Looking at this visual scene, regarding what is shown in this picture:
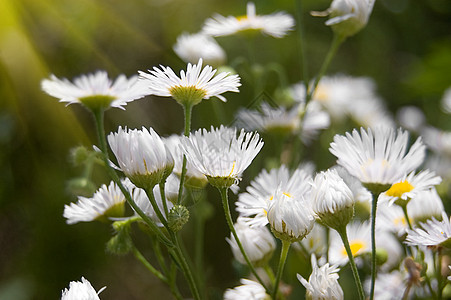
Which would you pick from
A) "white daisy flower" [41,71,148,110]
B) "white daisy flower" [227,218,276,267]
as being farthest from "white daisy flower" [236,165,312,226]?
"white daisy flower" [41,71,148,110]

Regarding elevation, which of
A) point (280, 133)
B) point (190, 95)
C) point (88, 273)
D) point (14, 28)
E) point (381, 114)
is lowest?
point (88, 273)

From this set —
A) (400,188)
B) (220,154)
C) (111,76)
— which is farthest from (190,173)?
(111,76)

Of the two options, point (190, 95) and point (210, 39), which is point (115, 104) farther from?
point (210, 39)

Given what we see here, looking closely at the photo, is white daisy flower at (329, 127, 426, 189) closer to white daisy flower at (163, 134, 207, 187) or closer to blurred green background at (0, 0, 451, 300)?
white daisy flower at (163, 134, 207, 187)

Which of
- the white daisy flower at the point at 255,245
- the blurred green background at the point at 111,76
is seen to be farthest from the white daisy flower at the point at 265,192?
the blurred green background at the point at 111,76

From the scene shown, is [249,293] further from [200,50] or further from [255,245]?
[200,50]

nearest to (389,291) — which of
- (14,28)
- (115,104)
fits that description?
(115,104)

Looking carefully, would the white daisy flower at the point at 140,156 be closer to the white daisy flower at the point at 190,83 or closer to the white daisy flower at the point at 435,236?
the white daisy flower at the point at 190,83
